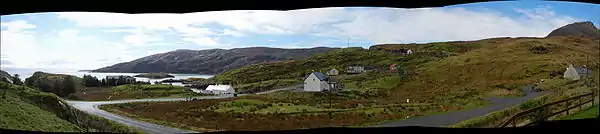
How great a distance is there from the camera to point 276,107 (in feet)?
10.7

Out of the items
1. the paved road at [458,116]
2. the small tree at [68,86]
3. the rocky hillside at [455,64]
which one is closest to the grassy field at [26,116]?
the small tree at [68,86]

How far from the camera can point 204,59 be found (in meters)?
3.25

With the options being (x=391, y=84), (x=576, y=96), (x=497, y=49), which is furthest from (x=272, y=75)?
(x=576, y=96)

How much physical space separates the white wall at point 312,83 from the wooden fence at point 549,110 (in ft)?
3.85

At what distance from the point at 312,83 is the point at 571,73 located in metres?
1.67

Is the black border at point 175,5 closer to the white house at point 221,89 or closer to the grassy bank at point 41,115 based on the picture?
the grassy bank at point 41,115

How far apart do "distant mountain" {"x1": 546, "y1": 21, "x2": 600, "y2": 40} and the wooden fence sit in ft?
1.22

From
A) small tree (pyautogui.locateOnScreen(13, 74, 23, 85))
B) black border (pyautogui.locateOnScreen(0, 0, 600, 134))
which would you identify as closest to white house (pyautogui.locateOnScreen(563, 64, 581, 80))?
black border (pyautogui.locateOnScreen(0, 0, 600, 134))

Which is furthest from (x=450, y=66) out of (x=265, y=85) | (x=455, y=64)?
(x=265, y=85)

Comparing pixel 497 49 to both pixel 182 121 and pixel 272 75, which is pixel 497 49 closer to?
pixel 272 75

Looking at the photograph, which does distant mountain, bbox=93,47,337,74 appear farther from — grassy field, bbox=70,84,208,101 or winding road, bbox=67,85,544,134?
winding road, bbox=67,85,544,134

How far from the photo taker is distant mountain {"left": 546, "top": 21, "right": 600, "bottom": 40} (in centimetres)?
302

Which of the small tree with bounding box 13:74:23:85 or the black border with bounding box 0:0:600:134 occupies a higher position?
the black border with bounding box 0:0:600:134

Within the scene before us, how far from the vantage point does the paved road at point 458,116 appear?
10.00ft
